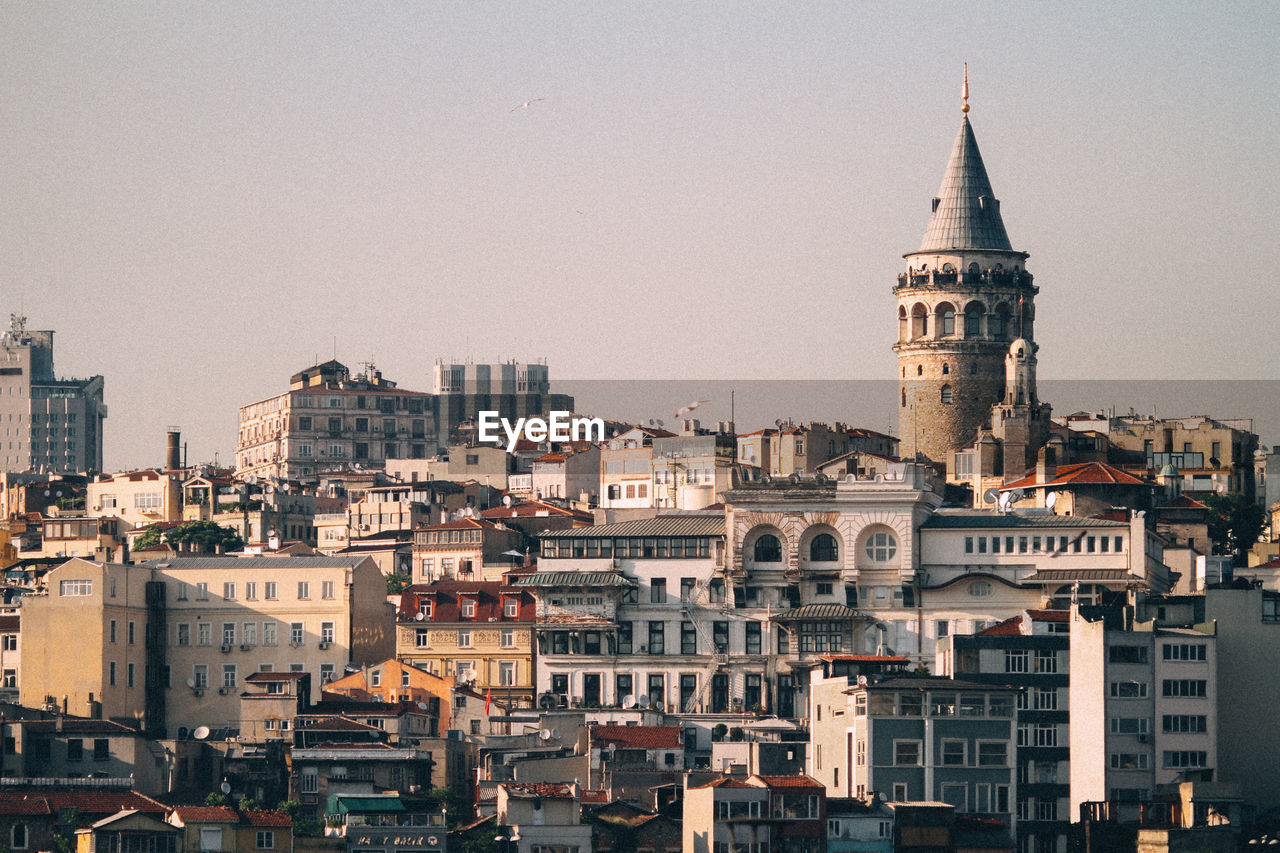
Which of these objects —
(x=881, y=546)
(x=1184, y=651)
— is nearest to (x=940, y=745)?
(x=1184, y=651)

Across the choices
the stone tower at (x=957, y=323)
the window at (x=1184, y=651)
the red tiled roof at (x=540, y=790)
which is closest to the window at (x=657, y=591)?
the red tiled roof at (x=540, y=790)

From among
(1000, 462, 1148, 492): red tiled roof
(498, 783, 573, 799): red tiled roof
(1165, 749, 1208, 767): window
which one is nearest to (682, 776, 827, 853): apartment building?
(498, 783, 573, 799): red tiled roof

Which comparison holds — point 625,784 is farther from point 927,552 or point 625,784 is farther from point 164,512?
point 164,512

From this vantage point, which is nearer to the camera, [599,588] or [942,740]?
[942,740]

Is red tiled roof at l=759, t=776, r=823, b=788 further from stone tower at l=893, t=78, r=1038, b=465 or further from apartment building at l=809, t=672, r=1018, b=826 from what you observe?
stone tower at l=893, t=78, r=1038, b=465

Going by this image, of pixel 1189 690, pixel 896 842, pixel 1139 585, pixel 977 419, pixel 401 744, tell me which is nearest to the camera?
pixel 896 842

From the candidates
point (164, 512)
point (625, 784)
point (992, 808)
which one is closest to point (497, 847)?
point (625, 784)
